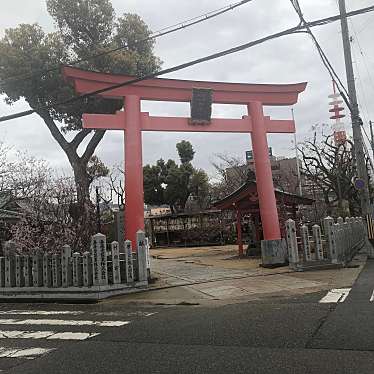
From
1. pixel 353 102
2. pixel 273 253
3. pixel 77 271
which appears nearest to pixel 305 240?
pixel 273 253

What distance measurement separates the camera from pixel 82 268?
1277cm

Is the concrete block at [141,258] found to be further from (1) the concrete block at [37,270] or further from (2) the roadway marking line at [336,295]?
(2) the roadway marking line at [336,295]

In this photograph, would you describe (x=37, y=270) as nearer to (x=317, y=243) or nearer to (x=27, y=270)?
(x=27, y=270)

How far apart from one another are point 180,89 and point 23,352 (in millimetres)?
11374

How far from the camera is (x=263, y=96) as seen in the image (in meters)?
17.8

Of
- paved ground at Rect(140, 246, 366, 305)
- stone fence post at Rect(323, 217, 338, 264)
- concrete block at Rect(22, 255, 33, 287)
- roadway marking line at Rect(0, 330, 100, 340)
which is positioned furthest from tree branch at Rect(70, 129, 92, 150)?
roadway marking line at Rect(0, 330, 100, 340)

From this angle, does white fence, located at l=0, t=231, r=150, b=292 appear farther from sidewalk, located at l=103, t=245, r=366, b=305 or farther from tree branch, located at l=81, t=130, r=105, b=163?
tree branch, located at l=81, t=130, r=105, b=163

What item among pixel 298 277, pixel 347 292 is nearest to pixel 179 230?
pixel 298 277

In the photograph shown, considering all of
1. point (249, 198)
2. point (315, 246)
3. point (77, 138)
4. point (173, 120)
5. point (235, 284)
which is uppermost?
point (77, 138)

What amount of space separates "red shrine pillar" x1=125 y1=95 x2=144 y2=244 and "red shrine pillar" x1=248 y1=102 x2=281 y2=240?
471 centimetres

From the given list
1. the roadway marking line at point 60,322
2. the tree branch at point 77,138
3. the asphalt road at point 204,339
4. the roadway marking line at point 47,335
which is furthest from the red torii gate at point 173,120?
the tree branch at point 77,138

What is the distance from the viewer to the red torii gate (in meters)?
14.7

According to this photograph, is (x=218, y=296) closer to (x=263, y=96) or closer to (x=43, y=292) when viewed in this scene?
(x=43, y=292)

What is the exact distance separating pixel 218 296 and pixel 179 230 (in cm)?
2651
